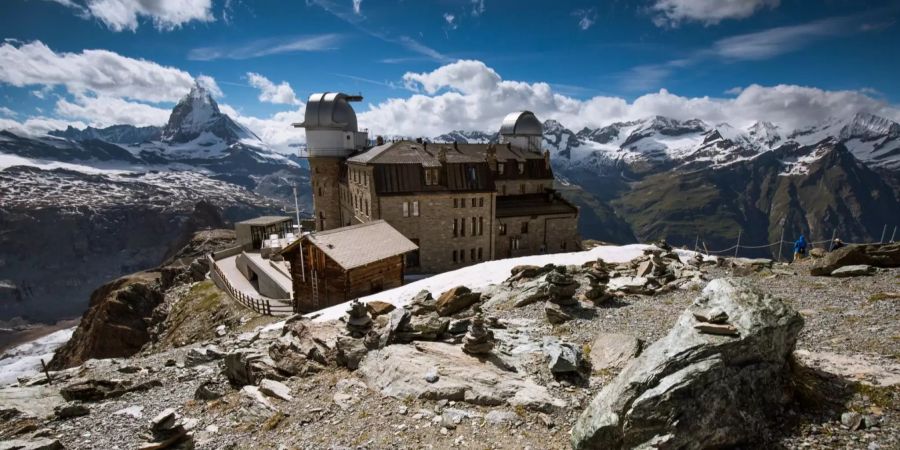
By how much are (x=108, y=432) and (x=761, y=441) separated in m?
18.7

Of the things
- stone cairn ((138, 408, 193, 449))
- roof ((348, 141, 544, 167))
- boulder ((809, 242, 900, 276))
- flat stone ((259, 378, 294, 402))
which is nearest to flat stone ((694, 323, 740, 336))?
flat stone ((259, 378, 294, 402))

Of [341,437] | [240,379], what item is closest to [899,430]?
[341,437]

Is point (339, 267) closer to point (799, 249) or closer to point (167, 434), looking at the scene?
point (167, 434)

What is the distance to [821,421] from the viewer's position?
9133mm

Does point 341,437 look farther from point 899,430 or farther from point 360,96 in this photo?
point 360,96

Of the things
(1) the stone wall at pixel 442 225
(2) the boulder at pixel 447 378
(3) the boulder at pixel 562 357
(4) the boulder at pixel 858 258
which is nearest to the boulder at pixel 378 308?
(2) the boulder at pixel 447 378

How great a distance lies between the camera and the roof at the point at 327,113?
A: 56.6 meters

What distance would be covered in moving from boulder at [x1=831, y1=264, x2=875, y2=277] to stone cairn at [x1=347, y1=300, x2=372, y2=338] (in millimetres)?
22251

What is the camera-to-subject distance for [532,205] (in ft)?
182

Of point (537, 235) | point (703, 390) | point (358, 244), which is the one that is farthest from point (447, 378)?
point (537, 235)

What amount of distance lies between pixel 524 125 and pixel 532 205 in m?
16.3

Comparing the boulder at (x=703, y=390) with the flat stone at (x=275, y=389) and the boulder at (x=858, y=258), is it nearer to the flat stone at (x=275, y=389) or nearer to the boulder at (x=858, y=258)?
the flat stone at (x=275, y=389)

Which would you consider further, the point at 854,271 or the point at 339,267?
the point at 339,267

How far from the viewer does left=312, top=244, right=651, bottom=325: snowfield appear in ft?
98.5
